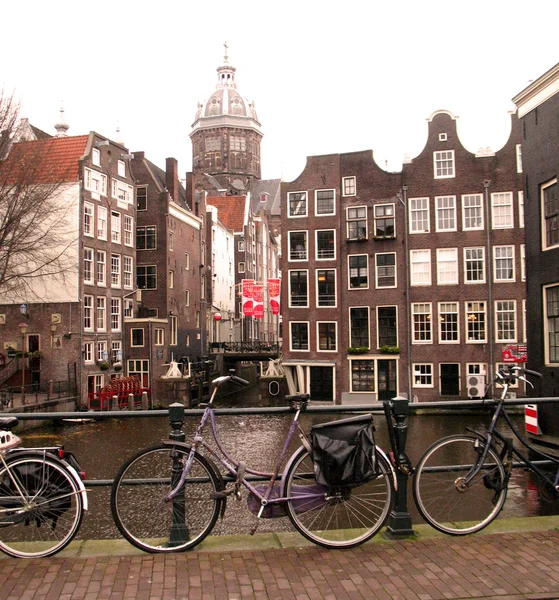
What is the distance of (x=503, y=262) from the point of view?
34031 mm

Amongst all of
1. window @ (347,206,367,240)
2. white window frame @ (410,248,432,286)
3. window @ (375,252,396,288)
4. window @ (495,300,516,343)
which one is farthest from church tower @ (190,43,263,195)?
window @ (495,300,516,343)

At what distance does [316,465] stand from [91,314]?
35.9 meters

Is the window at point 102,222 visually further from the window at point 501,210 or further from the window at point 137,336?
the window at point 501,210

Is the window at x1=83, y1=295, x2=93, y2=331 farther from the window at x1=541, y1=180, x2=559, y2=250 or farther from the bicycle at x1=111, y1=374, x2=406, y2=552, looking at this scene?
the bicycle at x1=111, y1=374, x2=406, y2=552

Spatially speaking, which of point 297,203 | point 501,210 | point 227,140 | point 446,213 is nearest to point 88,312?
point 297,203

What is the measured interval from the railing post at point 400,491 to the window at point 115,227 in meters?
38.5

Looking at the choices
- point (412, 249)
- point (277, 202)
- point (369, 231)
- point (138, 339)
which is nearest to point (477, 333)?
point (412, 249)

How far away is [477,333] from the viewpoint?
3425cm

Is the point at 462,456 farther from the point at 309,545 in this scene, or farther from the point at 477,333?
the point at 477,333

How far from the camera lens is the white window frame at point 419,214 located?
35.0 metres

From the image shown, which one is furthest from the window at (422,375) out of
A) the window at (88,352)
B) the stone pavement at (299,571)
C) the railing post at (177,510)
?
the railing post at (177,510)

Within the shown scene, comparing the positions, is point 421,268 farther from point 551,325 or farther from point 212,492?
point 212,492

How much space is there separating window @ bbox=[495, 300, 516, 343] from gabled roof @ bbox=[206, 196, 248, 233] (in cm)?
4221

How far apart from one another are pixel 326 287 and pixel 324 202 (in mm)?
4907
